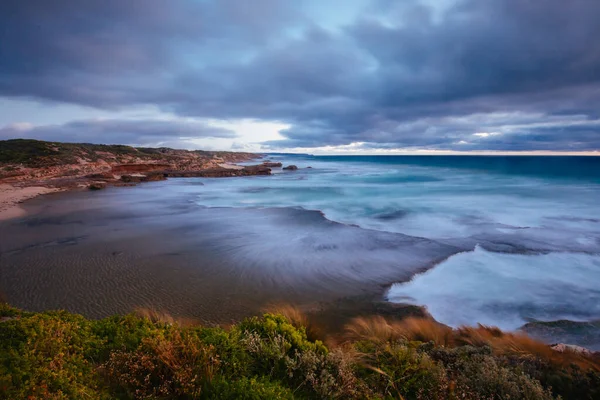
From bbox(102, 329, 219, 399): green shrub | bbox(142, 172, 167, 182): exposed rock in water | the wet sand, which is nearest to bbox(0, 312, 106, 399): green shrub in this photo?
bbox(102, 329, 219, 399): green shrub

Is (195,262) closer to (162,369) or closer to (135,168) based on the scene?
(162,369)

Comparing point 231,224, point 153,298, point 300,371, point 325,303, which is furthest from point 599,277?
point 231,224

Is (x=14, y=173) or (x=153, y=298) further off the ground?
(x=14, y=173)

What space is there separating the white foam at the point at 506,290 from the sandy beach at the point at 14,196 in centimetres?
2099

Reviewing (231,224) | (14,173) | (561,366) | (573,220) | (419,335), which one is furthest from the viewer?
(14,173)

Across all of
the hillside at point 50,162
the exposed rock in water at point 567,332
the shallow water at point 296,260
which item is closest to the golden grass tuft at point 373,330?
the shallow water at point 296,260

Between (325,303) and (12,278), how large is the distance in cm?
Result: 912

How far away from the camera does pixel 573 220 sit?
735 inches

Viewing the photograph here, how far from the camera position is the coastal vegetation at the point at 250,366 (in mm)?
3682

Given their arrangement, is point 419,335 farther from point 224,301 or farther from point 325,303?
point 224,301

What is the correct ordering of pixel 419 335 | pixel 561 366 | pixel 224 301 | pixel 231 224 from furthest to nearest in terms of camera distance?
pixel 231 224, pixel 224 301, pixel 419 335, pixel 561 366

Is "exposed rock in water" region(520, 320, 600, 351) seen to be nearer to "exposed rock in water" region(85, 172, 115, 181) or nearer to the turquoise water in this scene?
the turquoise water

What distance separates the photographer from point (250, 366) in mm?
4441

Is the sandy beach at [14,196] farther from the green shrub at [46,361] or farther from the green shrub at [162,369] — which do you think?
the green shrub at [162,369]
